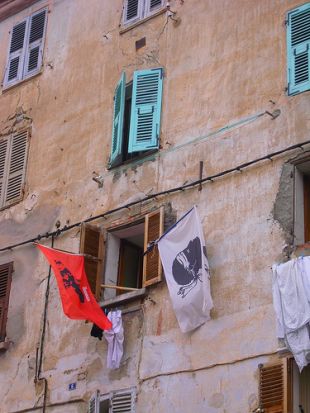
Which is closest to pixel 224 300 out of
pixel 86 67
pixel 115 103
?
pixel 115 103

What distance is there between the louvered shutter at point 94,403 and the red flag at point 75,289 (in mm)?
1006

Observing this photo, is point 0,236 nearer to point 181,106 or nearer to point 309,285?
point 181,106

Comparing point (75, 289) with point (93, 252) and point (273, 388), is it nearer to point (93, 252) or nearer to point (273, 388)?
point (93, 252)

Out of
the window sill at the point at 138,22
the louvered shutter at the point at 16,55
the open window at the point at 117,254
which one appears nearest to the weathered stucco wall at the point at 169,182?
the window sill at the point at 138,22

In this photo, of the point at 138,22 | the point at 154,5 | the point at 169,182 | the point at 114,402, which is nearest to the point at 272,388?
the point at 114,402

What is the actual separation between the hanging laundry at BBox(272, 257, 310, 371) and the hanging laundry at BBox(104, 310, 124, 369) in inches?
108

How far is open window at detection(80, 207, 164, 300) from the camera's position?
15.5 m

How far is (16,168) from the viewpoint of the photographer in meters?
18.4

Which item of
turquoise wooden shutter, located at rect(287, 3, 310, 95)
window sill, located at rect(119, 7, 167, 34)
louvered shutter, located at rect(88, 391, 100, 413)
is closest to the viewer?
turquoise wooden shutter, located at rect(287, 3, 310, 95)

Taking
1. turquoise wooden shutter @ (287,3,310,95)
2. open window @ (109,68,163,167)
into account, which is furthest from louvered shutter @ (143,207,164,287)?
turquoise wooden shutter @ (287,3,310,95)

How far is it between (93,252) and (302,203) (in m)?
3.68

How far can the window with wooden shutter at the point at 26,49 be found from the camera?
19.4 metres

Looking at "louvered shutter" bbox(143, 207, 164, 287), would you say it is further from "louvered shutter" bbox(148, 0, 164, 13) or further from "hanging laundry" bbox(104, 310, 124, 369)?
"louvered shutter" bbox(148, 0, 164, 13)

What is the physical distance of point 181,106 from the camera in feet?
52.5
